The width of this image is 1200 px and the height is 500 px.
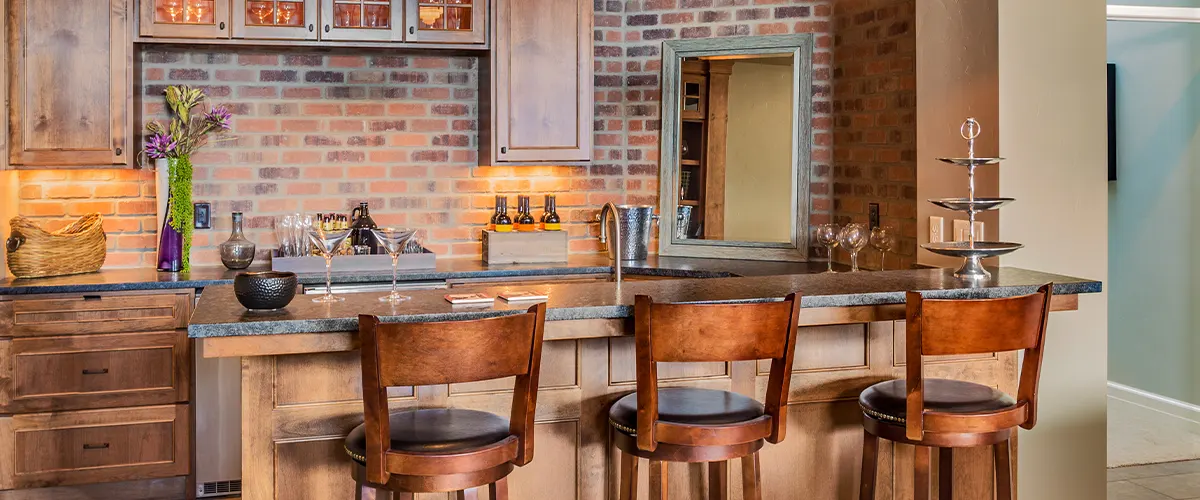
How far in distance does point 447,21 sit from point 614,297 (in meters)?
2.33

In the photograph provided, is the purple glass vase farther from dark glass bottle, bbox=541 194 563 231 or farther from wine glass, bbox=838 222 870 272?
wine glass, bbox=838 222 870 272

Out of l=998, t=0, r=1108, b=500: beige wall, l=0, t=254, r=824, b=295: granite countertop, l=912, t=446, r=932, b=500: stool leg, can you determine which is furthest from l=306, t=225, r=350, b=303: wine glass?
l=998, t=0, r=1108, b=500: beige wall

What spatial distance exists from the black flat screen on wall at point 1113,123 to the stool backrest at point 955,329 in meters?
3.20

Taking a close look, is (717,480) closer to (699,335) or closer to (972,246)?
(699,335)

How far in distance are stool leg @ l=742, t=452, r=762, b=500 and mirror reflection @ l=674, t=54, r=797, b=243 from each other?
2549mm

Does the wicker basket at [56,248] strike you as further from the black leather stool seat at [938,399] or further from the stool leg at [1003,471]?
the stool leg at [1003,471]

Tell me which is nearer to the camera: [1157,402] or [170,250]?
[170,250]

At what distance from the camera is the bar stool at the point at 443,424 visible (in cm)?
213

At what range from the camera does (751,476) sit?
99.5 inches

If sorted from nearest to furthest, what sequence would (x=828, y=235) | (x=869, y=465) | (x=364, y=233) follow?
(x=869, y=465)
(x=828, y=235)
(x=364, y=233)

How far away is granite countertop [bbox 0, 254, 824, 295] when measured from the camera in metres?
4.05

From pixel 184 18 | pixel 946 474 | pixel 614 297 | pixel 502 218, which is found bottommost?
pixel 946 474

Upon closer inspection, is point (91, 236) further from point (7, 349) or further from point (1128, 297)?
point (1128, 297)

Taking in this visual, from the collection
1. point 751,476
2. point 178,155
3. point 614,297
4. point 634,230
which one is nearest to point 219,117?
point 178,155
